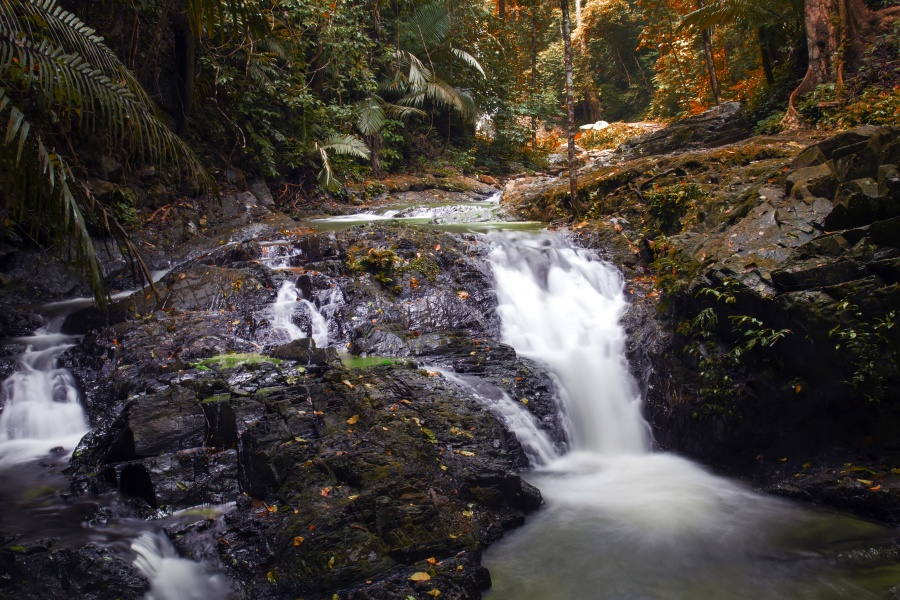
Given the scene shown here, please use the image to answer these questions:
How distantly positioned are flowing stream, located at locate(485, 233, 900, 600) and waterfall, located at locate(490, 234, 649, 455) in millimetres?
23

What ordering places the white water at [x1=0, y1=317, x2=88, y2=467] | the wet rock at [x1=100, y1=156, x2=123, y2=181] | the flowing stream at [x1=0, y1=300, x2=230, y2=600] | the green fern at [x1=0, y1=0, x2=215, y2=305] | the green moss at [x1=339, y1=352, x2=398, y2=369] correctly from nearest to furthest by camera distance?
the green fern at [x1=0, y1=0, x2=215, y2=305]
the flowing stream at [x1=0, y1=300, x2=230, y2=600]
the white water at [x1=0, y1=317, x2=88, y2=467]
the green moss at [x1=339, y1=352, x2=398, y2=369]
the wet rock at [x1=100, y1=156, x2=123, y2=181]

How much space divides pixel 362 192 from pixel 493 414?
10943mm

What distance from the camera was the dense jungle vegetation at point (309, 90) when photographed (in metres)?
4.39

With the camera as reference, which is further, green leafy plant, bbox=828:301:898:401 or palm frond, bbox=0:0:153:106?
green leafy plant, bbox=828:301:898:401

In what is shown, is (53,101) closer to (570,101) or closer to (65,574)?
(65,574)

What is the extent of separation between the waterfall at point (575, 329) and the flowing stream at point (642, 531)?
0.08ft

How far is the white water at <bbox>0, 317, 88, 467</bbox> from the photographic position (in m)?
5.78

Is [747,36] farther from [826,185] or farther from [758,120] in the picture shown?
[826,185]

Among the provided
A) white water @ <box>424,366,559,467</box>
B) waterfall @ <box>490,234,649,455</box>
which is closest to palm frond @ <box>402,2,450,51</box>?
waterfall @ <box>490,234,649,455</box>

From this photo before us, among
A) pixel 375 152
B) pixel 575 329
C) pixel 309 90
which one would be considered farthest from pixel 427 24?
pixel 575 329

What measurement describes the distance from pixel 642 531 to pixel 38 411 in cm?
646

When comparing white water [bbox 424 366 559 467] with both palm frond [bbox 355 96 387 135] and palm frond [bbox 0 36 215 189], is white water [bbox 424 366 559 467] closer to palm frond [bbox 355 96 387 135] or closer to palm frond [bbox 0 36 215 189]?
palm frond [bbox 0 36 215 189]

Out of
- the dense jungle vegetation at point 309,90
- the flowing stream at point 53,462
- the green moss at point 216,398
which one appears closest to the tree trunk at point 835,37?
the dense jungle vegetation at point 309,90

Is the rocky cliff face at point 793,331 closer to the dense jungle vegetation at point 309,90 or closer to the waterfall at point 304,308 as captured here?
the waterfall at point 304,308
